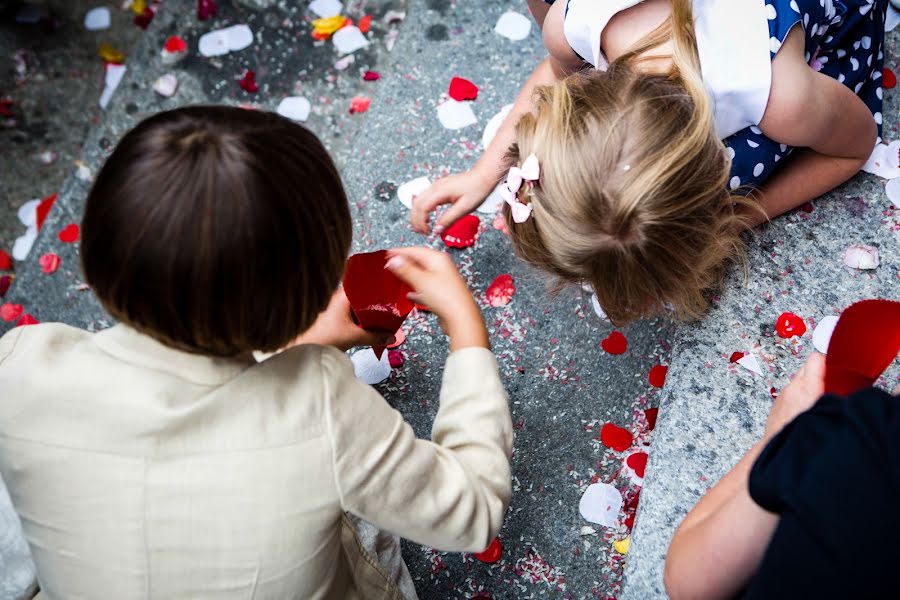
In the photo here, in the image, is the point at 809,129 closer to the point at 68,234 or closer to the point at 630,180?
the point at 630,180

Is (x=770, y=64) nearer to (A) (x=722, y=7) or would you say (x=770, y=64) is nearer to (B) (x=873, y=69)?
(A) (x=722, y=7)

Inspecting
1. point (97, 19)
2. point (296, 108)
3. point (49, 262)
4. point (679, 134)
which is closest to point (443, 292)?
point (679, 134)

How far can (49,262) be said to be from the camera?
1.87 m

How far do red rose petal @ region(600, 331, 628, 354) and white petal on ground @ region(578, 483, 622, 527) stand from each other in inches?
10.4

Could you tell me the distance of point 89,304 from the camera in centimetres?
180

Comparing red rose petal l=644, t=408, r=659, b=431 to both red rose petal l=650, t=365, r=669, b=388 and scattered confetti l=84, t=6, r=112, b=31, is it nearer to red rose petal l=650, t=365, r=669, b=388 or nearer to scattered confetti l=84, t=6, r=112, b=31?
red rose petal l=650, t=365, r=669, b=388

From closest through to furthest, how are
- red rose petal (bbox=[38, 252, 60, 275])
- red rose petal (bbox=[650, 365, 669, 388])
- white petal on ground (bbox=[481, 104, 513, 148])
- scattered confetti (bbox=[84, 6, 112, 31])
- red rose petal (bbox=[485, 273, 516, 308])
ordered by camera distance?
red rose petal (bbox=[650, 365, 669, 388]), red rose petal (bbox=[485, 273, 516, 308]), white petal on ground (bbox=[481, 104, 513, 148]), red rose petal (bbox=[38, 252, 60, 275]), scattered confetti (bbox=[84, 6, 112, 31])

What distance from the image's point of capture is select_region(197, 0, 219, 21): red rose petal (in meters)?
2.10

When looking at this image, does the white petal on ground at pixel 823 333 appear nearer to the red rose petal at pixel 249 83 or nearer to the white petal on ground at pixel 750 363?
the white petal on ground at pixel 750 363

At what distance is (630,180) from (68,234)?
139 cm

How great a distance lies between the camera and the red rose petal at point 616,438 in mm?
Result: 1484

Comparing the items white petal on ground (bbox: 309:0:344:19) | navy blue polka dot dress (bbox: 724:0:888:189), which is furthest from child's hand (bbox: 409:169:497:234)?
white petal on ground (bbox: 309:0:344:19)

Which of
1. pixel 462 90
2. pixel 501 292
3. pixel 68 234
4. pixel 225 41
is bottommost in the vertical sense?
pixel 68 234

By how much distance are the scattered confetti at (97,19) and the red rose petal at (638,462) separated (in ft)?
6.40
